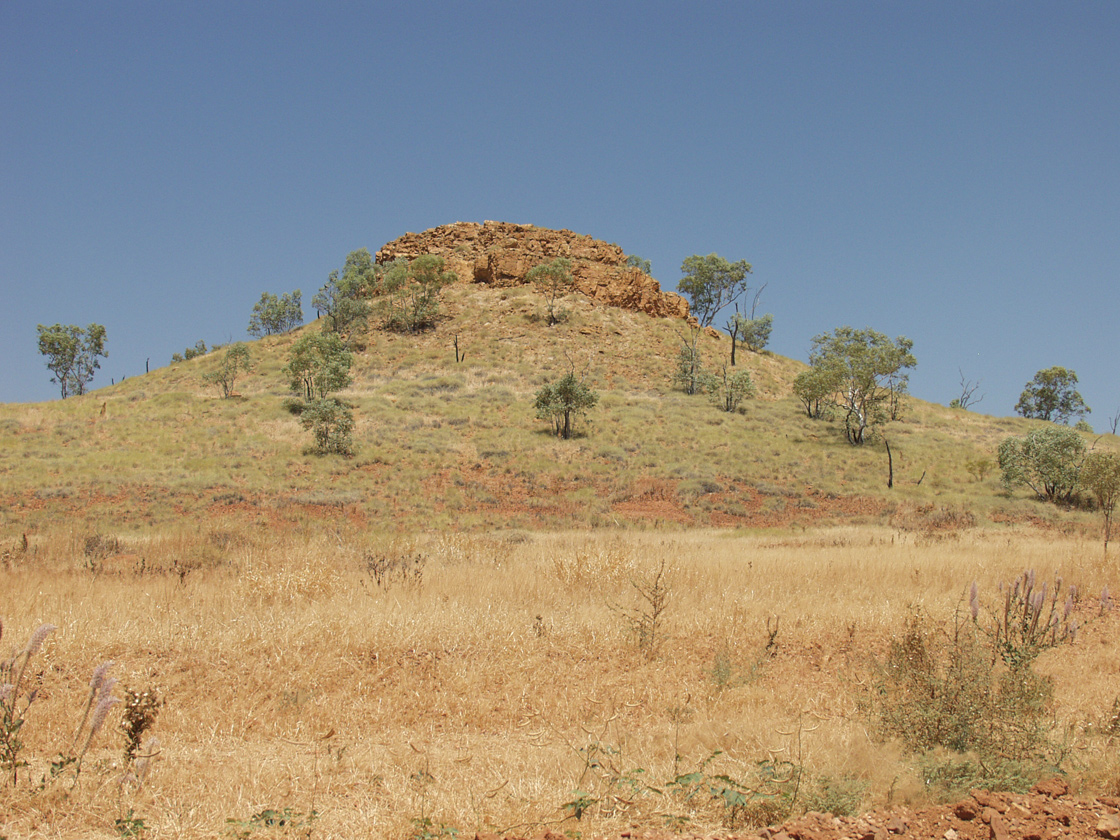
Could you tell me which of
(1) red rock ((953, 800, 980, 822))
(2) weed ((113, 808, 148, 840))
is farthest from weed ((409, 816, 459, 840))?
(1) red rock ((953, 800, 980, 822))

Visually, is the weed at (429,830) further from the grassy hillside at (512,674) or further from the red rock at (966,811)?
the red rock at (966,811)

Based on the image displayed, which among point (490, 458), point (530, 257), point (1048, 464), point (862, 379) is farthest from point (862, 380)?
point (530, 257)

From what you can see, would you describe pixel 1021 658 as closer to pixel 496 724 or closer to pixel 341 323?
pixel 496 724

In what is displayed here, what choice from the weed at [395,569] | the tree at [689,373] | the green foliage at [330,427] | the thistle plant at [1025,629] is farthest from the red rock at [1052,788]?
the tree at [689,373]

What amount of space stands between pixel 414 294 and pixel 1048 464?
5578 centimetres

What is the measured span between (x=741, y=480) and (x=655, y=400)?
17.5 metres

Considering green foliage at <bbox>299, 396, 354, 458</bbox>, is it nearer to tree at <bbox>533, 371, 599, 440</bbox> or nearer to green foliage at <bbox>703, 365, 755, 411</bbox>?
tree at <bbox>533, 371, 599, 440</bbox>

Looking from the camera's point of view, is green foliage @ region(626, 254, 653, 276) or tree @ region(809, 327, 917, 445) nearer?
tree @ region(809, 327, 917, 445)

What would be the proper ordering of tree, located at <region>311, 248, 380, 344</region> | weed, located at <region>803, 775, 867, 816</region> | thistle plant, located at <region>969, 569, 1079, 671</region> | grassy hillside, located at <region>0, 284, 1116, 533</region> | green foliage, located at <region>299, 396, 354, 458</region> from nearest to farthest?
weed, located at <region>803, 775, 867, 816</region> → thistle plant, located at <region>969, 569, 1079, 671</region> → grassy hillside, located at <region>0, 284, 1116, 533</region> → green foliage, located at <region>299, 396, 354, 458</region> → tree, located at <region>311, 248, 380, 344</region>

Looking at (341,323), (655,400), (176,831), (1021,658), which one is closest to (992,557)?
(1021,658)

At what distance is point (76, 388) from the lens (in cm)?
7156

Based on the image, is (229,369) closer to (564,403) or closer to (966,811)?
(564,403)

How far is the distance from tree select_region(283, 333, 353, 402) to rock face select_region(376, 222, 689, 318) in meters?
29.9

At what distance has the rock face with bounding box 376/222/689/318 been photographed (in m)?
70.1
